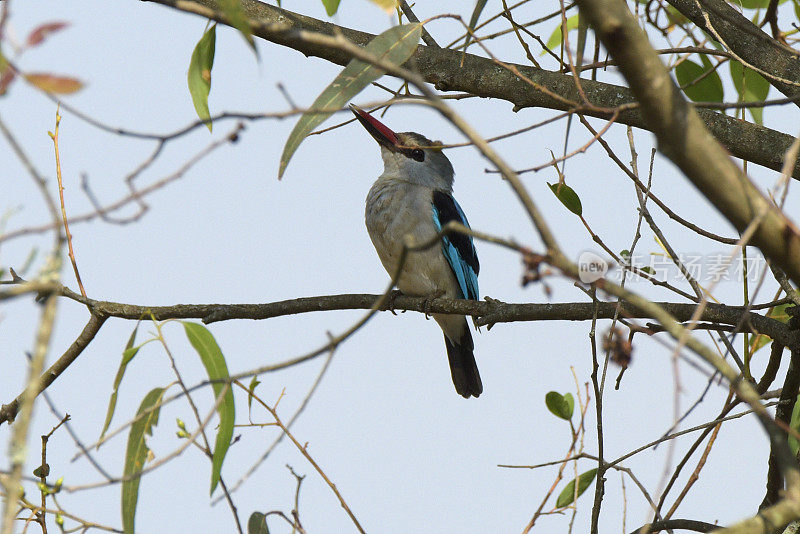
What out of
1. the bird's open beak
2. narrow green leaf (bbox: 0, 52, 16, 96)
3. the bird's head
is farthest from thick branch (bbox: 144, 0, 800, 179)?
the bird's open beak

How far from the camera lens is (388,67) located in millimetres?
1193

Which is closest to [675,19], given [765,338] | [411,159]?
[765,338]

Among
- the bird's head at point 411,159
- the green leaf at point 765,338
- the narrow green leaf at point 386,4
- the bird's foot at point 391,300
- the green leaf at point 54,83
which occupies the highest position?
the bird's head at point 411,159

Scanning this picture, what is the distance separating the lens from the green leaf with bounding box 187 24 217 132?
109 inches

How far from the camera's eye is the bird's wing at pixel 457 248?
14.6ft

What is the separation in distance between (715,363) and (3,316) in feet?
4.10

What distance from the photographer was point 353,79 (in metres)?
2.08

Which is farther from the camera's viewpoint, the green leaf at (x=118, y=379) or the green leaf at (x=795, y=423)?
the green leaf at (x=795, y=423)

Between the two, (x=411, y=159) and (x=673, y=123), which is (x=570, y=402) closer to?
(x=673, y=123)

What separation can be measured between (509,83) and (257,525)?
59.0 inches

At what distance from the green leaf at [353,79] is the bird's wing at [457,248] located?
2.11 m

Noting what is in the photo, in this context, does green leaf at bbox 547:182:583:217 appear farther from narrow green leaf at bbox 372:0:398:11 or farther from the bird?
the bird

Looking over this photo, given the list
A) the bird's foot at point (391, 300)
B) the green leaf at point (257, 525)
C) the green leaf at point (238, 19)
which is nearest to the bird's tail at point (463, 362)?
the bird's foot at point (391, 300)

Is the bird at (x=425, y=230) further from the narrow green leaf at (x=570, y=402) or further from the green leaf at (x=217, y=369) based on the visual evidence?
→ the green leaf at (x=217, y=369)
